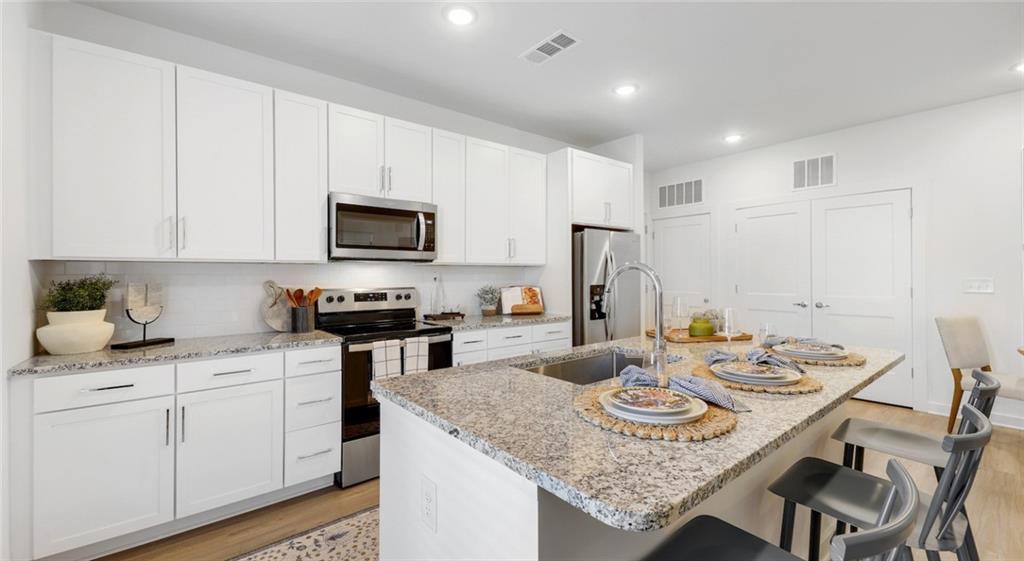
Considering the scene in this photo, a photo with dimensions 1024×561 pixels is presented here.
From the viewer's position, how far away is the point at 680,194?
228 inches

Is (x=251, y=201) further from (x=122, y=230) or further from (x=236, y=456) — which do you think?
(x=236, y=456)

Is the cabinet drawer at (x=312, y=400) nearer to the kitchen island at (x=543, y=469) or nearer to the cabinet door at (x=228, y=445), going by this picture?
the cabinet door at (x=228, y=445)

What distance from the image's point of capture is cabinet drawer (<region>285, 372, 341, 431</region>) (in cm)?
243

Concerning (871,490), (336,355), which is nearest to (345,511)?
(336,355)

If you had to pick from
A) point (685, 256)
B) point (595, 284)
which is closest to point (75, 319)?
point (595, 284)

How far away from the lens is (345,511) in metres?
2.39

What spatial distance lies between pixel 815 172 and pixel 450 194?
3852mm

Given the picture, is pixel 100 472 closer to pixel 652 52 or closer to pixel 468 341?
pixel 468 341

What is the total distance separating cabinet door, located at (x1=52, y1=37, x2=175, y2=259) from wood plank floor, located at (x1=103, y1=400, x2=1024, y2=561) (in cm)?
143

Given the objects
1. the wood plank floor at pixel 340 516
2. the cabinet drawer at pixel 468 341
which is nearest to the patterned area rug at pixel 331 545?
the wood plank floor at pixel 340 516

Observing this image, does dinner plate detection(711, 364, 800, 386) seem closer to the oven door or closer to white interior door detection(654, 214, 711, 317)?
the oven door

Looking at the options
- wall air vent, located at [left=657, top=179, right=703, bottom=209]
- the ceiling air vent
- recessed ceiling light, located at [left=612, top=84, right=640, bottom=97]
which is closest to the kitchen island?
the ceiling air vent

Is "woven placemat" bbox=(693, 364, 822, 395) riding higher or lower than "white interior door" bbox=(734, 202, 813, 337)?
lower

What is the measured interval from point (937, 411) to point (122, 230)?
6.17 metres
